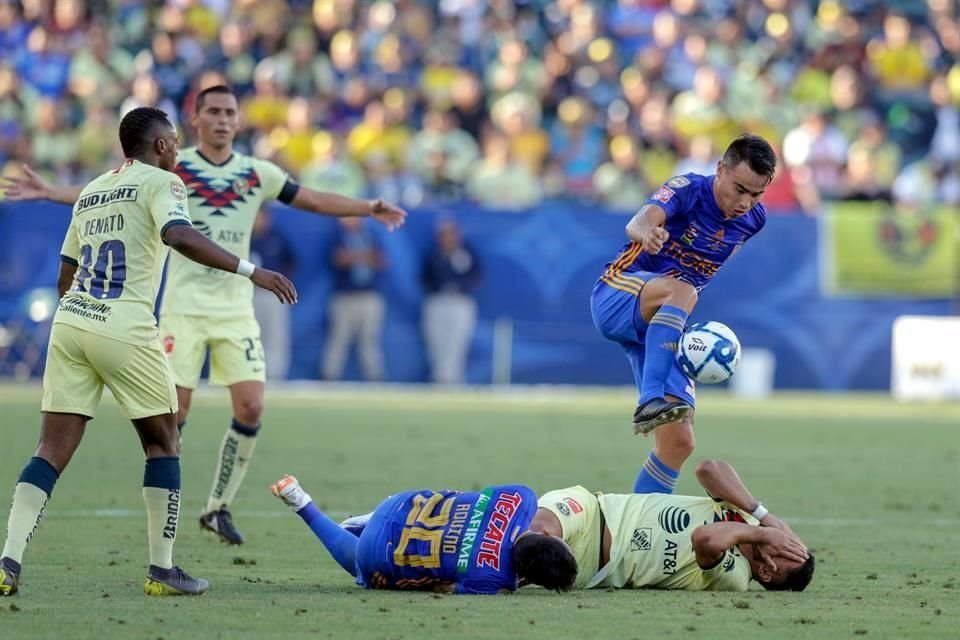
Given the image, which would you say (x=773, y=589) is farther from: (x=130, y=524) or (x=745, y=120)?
(x=745, y=120)

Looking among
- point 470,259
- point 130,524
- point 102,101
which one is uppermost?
point 102,101

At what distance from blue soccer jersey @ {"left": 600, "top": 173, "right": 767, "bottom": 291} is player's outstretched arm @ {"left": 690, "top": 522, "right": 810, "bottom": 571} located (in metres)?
2.13

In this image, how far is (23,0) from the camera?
27078mm

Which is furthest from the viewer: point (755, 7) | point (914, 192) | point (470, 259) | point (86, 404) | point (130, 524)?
point (755, 7)

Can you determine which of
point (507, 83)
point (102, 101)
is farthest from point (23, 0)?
point (507, 83)

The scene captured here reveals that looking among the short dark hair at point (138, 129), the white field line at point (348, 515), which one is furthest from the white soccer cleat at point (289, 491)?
the white field line at point (348, 515)

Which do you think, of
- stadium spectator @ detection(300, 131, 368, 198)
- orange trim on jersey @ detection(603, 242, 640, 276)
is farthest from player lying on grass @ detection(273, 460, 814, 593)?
stadium spectator @ detection(300, 131, 368, 198)

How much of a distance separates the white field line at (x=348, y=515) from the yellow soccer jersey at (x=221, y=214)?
1461mm

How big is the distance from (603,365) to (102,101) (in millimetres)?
8373

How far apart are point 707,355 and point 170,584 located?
10.7 ft

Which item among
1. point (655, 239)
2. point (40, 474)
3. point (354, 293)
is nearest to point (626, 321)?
point (655, 239)

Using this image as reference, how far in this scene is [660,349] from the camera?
30.7 ft

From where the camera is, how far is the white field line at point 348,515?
1127 cm

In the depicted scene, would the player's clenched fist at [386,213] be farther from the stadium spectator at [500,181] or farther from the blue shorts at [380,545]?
the stadium spectator at [500,181]
